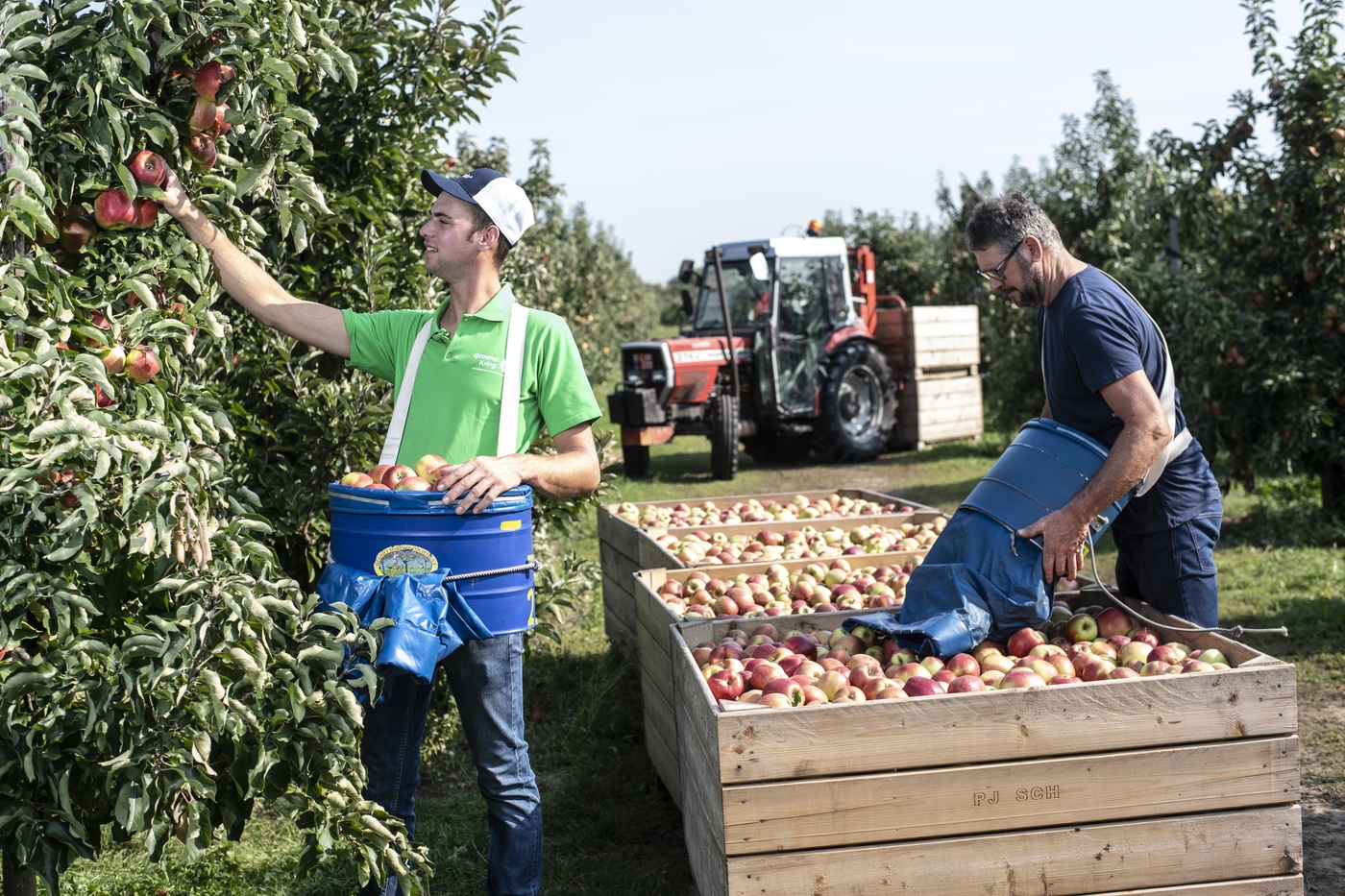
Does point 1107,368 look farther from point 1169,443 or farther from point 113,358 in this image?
point 113,358

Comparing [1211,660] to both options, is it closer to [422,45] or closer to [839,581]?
[839,581]

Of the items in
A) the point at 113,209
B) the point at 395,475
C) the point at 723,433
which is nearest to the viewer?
the point at 113,209

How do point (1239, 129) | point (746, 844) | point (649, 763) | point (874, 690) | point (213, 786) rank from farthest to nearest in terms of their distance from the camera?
1. point (1239, 129)
2. point (649, 763)
3. point (874, 690)
4. point (746, 844)
5. point (213, 786)

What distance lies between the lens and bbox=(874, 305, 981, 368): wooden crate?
50.6ft

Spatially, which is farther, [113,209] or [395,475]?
[395,475]

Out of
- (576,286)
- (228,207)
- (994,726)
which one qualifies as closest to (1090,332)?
(994,726)

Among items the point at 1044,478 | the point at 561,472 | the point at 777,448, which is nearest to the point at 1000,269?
the point at 1044,478

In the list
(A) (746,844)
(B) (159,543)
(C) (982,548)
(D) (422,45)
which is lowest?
(A) (746,844)

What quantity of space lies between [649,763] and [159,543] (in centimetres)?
299

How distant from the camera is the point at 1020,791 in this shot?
270 centimetres

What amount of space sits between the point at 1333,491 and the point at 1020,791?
24.0 feet

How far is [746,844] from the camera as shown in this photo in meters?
2.64

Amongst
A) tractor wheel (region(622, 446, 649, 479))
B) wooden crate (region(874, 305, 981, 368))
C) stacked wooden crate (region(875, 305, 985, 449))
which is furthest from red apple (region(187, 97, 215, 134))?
stacked wooden crate (region(875, 305, 985, 449))

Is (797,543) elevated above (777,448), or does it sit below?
above
